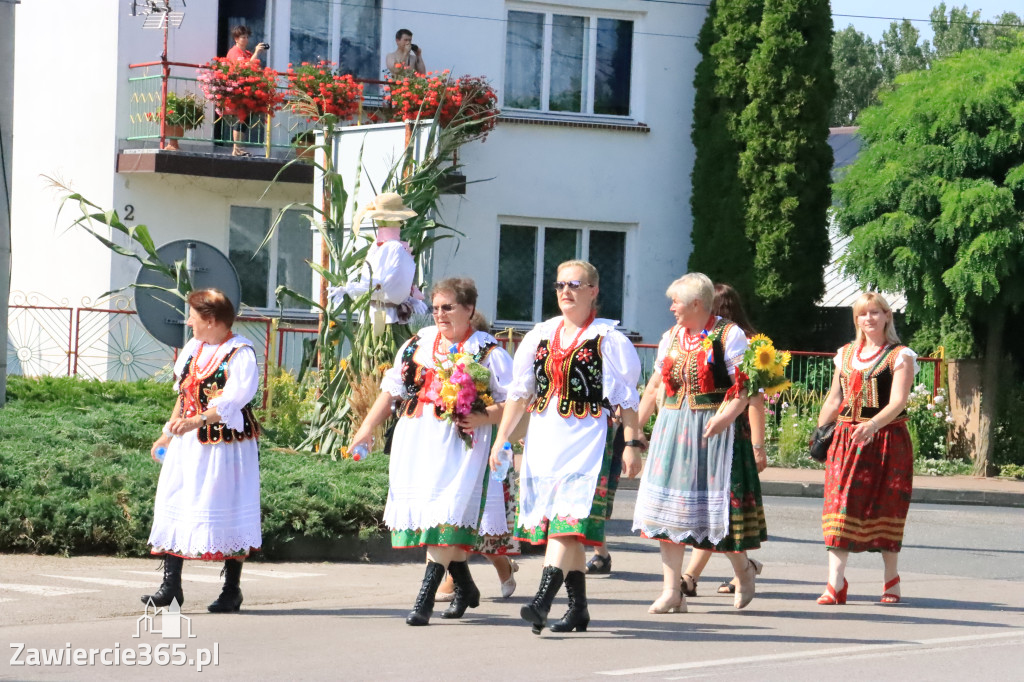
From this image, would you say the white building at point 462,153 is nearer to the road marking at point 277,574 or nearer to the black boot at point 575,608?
the road marking at point 277,574

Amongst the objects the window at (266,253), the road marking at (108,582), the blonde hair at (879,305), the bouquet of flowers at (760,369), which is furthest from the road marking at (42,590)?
the window at (266,253)

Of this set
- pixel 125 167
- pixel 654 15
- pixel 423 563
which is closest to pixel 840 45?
pixel 654 15

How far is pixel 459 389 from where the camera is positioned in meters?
8.11

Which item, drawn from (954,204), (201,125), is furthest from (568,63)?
(954,204)

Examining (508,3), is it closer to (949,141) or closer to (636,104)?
(636,104)

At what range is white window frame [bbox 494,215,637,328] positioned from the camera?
23031mm

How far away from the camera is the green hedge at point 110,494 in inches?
401

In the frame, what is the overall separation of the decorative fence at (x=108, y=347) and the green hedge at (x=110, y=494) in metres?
7.51

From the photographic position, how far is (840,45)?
6431 centimetres

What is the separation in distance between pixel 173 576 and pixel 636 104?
1634 centimetres

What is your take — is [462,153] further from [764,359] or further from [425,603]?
[425,603]

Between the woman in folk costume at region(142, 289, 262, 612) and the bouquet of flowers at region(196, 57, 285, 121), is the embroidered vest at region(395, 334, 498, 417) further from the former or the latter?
the bouquet of flowers at region(196, 57, 285, 121)

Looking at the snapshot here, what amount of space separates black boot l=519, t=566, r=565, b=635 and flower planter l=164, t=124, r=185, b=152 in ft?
47.3

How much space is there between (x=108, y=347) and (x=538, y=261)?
21.2ft
